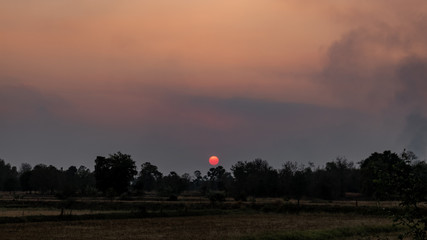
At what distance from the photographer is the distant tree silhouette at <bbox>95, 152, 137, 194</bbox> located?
482ft

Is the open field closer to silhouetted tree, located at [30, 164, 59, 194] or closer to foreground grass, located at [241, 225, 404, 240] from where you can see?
foreground grass, located at [241, 225, 404, 240]

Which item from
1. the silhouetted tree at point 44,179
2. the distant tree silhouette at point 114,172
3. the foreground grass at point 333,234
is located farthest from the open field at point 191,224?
the silhouetted tree at point 44,179

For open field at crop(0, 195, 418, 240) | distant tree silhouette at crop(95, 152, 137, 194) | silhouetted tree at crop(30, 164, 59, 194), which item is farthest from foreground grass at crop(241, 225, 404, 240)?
silhouetted tree at crop(30, 164, 59, 194)

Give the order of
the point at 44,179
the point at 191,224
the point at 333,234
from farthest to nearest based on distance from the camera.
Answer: the point at 44,179
the point at 191,224
the point at 333,234

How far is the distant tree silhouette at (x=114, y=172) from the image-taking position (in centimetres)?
14700

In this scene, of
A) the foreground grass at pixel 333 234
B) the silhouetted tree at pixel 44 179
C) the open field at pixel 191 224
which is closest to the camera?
the foreground grass at pixel 333 234

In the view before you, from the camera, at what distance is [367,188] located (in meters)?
130

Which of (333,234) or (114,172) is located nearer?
(333,234)

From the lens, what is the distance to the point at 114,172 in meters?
148

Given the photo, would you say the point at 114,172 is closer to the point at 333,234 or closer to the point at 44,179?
the point at 44,179

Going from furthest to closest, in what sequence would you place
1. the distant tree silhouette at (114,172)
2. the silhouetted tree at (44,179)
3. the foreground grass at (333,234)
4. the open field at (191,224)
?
1. the silhouetted tree at (44,179)
2. the distant tree silhouette at (114,172)
3. the open field at (191,224)
4. the foreground grass at (333,234)

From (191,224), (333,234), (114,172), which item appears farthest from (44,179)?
(333,234)

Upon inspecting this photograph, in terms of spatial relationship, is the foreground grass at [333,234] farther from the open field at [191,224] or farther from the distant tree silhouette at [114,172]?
the distant tree silhouette at [114,172]

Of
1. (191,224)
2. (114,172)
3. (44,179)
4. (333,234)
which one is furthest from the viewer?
(44,179)
